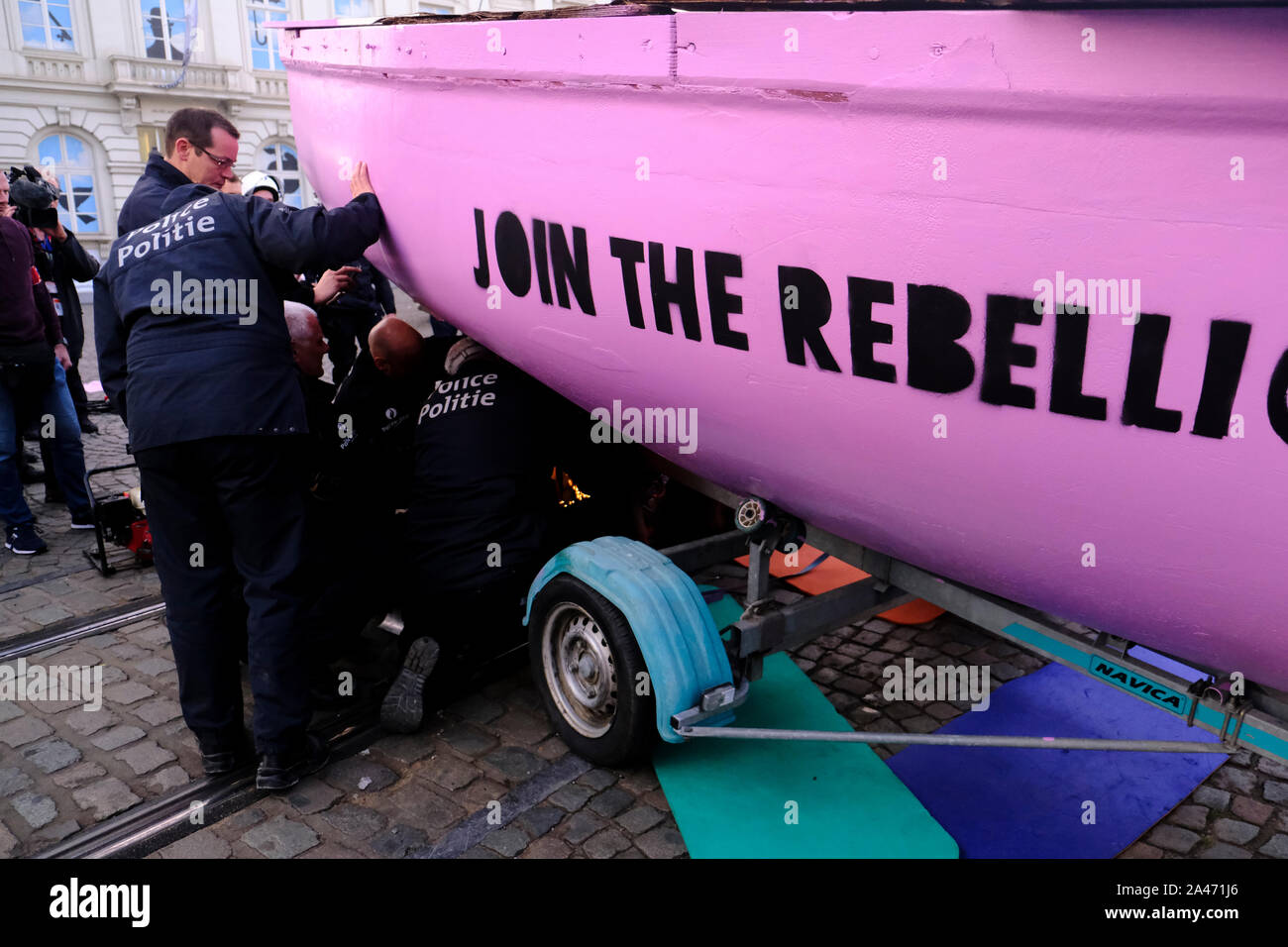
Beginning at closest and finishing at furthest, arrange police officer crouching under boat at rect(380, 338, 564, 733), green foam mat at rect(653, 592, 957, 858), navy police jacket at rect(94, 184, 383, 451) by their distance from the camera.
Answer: green foam mat at rect(653, 592, 957, 858) < navy police jacket at rect(94, 184, 383, 451) < police officer crouching under boat at rect(380, 338, 564, 733)

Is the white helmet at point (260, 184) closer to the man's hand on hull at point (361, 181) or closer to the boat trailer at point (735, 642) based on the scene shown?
the man's hand on hull at point (361, 181)

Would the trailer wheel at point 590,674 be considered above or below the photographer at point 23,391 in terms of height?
below

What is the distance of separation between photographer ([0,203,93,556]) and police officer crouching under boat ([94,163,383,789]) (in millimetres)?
2023

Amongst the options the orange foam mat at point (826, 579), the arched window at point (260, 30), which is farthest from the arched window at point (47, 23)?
the orange foam mat at point (826, 579)

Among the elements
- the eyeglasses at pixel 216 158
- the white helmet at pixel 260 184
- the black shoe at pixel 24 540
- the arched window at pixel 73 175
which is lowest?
the black shoe at pixel 24 540

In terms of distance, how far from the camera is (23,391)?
4352 mm

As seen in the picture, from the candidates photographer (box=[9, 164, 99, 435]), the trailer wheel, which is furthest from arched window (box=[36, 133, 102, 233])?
the trailer wheel

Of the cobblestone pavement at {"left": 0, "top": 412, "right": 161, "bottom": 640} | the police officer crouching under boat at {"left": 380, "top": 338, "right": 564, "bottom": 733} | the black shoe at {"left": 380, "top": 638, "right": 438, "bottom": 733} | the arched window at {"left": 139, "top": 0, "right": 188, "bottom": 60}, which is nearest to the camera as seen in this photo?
the black shoe at {"left": 380, "top": 638, "right": 438, "bottom": 733}

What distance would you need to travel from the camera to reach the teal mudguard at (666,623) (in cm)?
237

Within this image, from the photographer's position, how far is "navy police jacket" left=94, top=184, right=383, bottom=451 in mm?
2422

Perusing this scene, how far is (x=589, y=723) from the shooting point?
274 cm

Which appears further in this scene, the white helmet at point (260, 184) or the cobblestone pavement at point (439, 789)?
the white helmet at point (260, 184)

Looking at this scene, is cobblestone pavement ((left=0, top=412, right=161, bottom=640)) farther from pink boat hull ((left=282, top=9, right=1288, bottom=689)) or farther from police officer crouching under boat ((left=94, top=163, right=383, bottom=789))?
pink boat hull ((left=282, top=9, right=1288, bottom=689))

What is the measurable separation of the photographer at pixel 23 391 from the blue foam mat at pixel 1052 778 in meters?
4.09
